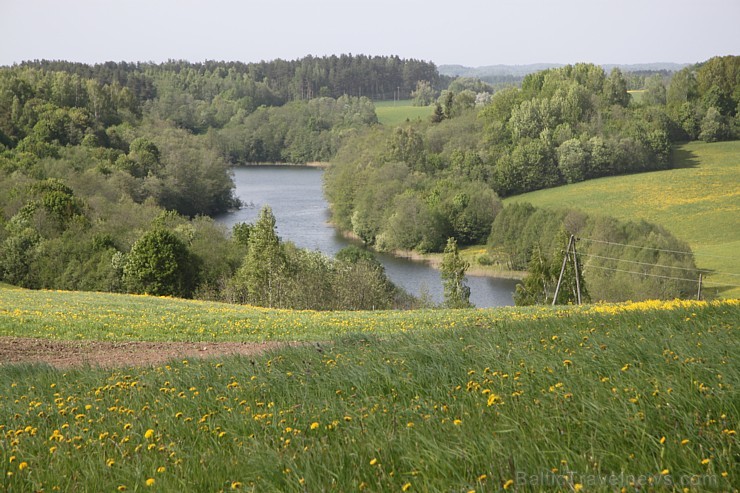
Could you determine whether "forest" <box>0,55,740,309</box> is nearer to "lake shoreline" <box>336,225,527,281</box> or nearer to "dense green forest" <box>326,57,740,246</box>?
"dense green forest" <box>326,57,740,246</box>

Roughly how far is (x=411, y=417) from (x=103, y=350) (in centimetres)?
981

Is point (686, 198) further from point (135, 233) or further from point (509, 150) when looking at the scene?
point (135, 233)

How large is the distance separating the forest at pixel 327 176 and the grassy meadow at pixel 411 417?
4180 cm

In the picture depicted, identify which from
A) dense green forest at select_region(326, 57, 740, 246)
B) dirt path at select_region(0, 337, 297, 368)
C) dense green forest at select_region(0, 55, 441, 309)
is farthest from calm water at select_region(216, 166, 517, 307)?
dirt path at select_region(0, 337, 297, 368)

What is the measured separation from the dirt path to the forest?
35.1m

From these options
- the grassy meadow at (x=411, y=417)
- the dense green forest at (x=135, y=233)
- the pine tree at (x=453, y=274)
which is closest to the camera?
the grassy meadow at (x=411, y=417)

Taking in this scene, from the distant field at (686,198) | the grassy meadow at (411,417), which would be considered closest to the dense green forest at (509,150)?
the distant field at (686,198)

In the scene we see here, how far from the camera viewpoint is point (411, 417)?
5.84 m

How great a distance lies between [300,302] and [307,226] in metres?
53.1

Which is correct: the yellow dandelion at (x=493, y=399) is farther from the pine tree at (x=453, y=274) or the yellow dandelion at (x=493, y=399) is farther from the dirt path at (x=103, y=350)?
the pine tree at (x=453, y=274)

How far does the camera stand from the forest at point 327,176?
52531 mm

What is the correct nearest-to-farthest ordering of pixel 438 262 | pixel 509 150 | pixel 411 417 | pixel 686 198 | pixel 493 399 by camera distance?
1. pixel 493 399
2. pixel 411 417
3. pixel 438 262
4. pixel 686 198
5. pixel 509 150

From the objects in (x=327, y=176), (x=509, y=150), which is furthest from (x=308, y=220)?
(x=509, y=150)

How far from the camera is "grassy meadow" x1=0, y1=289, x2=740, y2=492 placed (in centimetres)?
451
